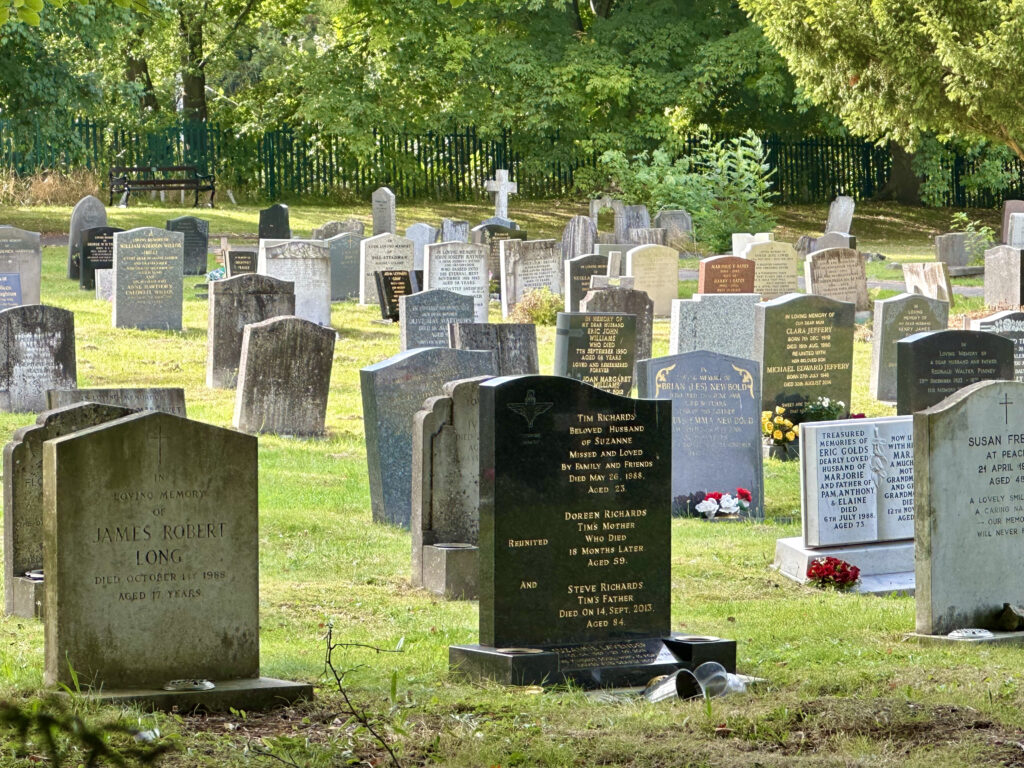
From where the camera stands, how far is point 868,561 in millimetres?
9445

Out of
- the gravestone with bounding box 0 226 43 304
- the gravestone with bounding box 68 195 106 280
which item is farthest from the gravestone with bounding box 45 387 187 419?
the gravestone with bounding box 68 195 106 280

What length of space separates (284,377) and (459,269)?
7.34 m

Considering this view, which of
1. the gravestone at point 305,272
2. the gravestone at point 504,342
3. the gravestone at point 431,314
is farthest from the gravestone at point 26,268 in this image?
the gravestone at point 504,342

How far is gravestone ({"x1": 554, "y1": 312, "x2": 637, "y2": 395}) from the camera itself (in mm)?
14250

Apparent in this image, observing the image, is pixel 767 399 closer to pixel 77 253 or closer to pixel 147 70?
pixel 77 253

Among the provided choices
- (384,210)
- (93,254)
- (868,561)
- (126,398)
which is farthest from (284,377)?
(384,210)

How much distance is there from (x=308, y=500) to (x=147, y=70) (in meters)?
36.5

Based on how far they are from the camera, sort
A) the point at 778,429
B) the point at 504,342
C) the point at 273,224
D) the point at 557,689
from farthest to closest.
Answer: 1. the point at 273,224
2. the point at 504,342
3. the point at 778,429
4. the point at 557,689

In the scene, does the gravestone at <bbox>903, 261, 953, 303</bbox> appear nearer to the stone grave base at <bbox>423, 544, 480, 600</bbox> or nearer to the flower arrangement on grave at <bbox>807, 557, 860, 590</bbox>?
the flower arrangement on grave at <bbox>807, 557, 860, 590</bbox>

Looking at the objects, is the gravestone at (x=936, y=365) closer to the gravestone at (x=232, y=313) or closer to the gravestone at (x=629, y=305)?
the gravestone at (x=629, y=305)

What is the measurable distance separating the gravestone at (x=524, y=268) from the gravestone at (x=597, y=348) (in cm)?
733

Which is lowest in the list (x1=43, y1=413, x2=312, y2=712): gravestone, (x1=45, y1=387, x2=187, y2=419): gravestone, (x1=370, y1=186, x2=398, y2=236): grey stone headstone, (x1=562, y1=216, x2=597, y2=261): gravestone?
(x1=43, y1=413, x2=312, y2=712): gravestone

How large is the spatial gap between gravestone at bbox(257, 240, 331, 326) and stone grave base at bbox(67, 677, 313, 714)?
13.8m

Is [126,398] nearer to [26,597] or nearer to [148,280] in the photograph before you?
[26,597]
